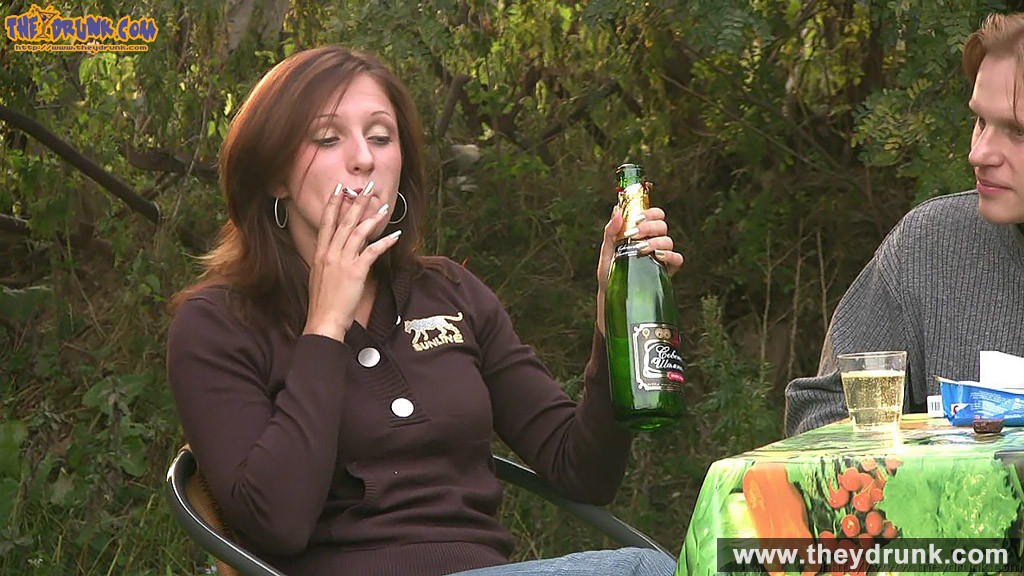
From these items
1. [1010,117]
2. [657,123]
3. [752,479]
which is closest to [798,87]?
[657,123]

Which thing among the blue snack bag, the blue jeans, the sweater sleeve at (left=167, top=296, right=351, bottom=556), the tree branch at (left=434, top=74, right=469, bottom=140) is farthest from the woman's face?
the tree branch at (left=434, top=74, right=469, bottom=140)

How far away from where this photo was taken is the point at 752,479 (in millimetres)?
1556

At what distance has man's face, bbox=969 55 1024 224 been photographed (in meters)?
2.43

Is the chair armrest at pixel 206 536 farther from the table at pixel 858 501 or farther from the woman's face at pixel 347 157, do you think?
the table at pixel 858 501

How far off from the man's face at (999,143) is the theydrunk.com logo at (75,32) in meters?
3.06

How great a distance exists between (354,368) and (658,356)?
1.79 ft

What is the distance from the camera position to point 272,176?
8.23 ft

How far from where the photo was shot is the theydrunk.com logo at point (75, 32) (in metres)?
4.79

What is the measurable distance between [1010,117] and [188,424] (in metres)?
1.44

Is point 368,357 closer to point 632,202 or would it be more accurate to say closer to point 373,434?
point 373,434

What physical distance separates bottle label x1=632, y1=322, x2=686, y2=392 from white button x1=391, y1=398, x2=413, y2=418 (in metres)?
0.40

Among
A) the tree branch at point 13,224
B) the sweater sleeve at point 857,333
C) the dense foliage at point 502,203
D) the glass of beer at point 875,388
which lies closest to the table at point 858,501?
the glass of beer at point 875,388

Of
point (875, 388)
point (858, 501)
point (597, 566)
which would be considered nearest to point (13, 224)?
point (597, 566)

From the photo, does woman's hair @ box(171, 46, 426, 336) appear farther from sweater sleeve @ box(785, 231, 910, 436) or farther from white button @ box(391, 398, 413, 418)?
sweater sleeve @ box(785, 231, 910, 436)
